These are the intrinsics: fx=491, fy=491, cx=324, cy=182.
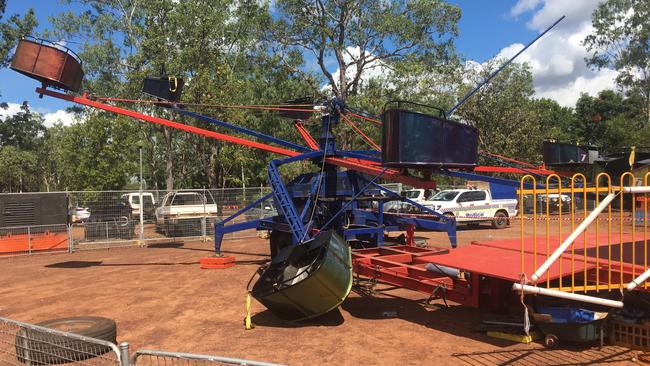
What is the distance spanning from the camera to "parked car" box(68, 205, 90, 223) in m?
18.4

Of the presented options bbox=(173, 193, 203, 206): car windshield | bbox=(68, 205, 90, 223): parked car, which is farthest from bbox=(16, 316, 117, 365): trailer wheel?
bbox=(173, 193, 203, 206): car windshield

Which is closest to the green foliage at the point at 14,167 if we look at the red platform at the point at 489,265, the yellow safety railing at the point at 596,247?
the red platform at the point at 489,265

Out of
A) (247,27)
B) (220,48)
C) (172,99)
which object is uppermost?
(247,27)

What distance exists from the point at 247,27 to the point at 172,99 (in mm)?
22513

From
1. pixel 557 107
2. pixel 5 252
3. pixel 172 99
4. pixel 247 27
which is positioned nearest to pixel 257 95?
pixel 247 27

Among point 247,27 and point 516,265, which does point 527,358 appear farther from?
point 247,27

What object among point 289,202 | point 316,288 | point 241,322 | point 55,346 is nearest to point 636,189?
point 316,288

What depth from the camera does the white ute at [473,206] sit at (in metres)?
22.2

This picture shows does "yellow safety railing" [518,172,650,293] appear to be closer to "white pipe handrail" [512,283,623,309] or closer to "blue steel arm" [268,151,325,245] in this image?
"white pipe handrail" [512,283,623,309]

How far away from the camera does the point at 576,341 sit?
5648 mm

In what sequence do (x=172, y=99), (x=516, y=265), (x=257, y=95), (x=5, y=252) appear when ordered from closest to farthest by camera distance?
(x=516, y=265) → (x=172, y=99) → (x=5, y=252) → (x=257, y=95)

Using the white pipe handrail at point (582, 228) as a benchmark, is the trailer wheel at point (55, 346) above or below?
below

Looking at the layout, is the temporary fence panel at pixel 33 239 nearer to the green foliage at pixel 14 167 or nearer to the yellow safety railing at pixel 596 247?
the yellow safety railing at pixel 596 247

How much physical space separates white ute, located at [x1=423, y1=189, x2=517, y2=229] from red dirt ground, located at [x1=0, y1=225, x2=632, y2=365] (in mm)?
11926
